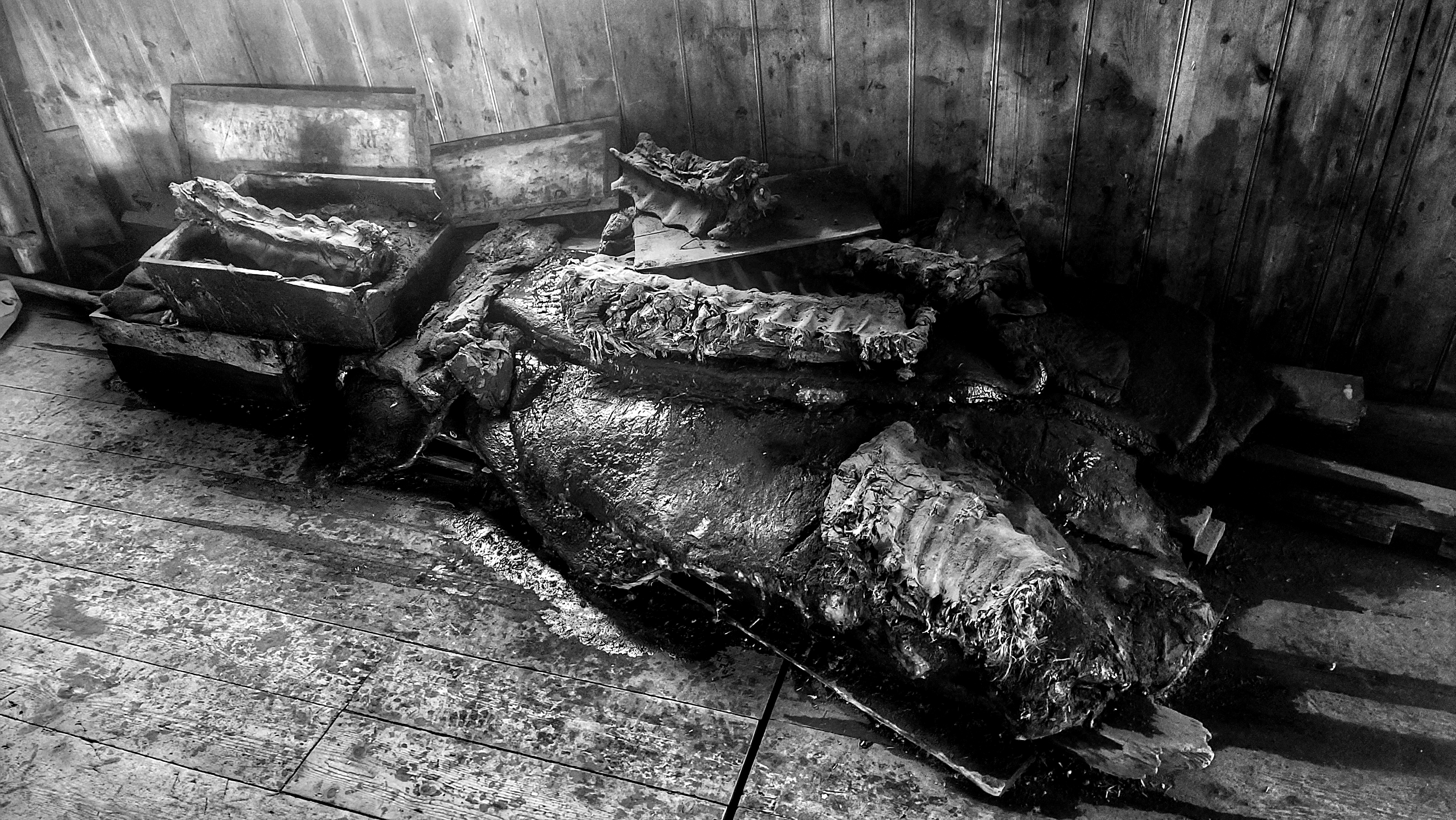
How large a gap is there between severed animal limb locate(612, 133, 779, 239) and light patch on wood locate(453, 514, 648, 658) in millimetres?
1259

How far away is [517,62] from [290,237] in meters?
1.09

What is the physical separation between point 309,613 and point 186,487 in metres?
0.90

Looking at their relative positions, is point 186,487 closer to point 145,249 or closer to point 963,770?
point 145,249

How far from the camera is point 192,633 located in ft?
8.58

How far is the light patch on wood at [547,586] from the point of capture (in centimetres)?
251

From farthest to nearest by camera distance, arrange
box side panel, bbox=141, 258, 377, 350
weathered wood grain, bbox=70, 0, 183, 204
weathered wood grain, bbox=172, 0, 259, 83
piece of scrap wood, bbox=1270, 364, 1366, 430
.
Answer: weathered wood grain, bbox=70, 0, 183, 204, weathered wood grain, bbox=172, 0, 259, 83, box side panel, bbox=141, 258, 377, 350, piece of scrap wood, bbox=1270, 364, 1366, 430

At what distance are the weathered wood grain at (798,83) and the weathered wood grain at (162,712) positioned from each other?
94.6 inches

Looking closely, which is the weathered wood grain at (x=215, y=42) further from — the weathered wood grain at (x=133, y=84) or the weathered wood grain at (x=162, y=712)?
the weathered wood grain at (x=162, y=712)

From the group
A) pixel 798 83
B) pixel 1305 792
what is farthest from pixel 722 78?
pixel 1305 792

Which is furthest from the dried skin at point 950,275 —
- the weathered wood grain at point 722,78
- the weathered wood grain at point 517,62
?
the weathered wood grain at point 517,62

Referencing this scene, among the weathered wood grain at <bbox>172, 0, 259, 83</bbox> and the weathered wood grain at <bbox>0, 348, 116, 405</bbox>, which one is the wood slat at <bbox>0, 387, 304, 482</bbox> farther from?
the weathered wood grain at <bbox>172, 0, 259, 83</bbox>

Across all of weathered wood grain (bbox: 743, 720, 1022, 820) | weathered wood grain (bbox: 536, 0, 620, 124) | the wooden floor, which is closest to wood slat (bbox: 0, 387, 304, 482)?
the wooden floor

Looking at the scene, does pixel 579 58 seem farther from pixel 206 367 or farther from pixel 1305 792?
pixel 1305 792

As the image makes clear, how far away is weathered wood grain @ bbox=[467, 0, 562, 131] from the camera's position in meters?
3.41
